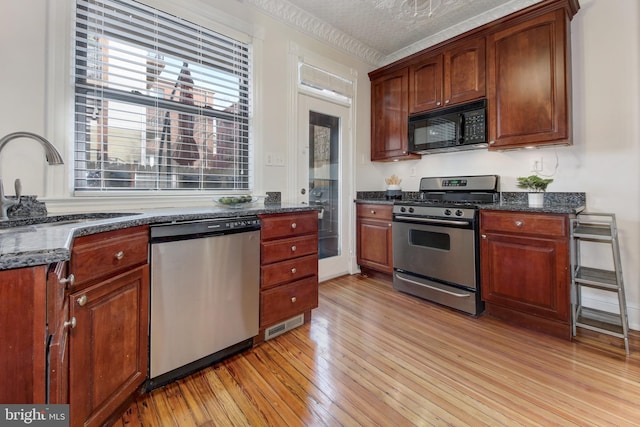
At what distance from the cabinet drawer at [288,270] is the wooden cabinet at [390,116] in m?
1.85

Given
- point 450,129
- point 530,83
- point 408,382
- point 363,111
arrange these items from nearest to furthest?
point 408,382
point 530,83
point 450,129
point 363,111

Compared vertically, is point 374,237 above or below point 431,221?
below

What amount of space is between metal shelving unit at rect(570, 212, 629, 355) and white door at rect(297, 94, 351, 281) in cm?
212

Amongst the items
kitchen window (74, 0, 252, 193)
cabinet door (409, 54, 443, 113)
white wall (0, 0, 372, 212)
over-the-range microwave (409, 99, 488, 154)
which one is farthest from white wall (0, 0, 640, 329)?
cabinet door (409, 54, 443, 113)

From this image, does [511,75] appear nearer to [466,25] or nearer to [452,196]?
[466,25]

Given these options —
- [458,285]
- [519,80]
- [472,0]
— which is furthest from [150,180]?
[472,0]

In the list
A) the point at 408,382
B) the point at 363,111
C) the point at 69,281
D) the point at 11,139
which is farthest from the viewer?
the point at 363,111

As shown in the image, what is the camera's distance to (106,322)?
1189mm

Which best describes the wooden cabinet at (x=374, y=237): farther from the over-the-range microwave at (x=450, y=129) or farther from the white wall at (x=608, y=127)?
the white wall at (x=608, y=127)

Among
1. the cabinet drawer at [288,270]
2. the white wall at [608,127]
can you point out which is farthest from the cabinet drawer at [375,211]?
the white wall at [608,127]

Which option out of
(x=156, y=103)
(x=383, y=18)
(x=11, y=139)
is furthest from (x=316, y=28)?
(x=11, y=139)

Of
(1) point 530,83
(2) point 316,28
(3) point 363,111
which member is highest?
Answer: (2) point 316,28

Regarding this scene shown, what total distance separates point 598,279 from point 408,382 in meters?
1.58

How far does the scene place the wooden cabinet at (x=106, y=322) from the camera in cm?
104
